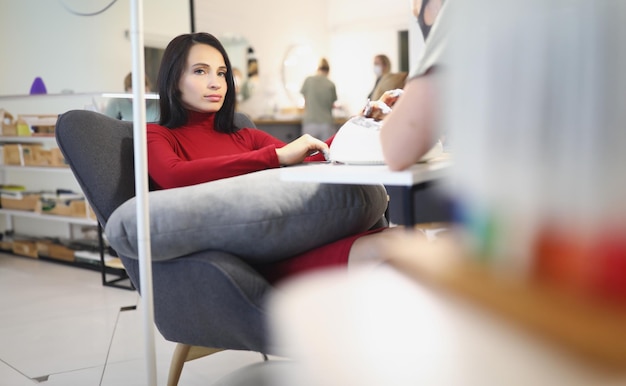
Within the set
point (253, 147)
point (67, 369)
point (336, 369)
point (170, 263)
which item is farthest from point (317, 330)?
point (67, 369)

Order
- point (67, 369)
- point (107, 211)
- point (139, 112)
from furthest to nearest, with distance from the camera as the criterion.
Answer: point (67, 369) → point (107, 211) → point (139, 112)

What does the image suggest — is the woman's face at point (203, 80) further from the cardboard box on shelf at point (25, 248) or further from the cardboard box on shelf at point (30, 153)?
the cardboard box on shelf at point (25, 248)

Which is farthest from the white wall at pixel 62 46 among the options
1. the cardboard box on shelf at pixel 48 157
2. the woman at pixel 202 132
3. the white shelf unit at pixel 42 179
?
the woman at pixel 202 132

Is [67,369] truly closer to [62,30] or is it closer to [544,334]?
[544,334]

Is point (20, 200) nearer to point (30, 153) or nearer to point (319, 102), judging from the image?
point (30, 153)

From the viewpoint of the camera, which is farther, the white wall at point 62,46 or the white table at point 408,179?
the white wall at point 62,46

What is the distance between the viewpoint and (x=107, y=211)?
143 centimetres

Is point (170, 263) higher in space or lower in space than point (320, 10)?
lower

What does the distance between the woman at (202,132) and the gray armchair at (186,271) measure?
3.0 inches

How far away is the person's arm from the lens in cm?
68

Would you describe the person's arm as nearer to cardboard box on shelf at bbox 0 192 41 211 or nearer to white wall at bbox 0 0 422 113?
cardboard box on shelf at bbox 0 192 41 211

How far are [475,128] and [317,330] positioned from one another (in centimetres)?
24

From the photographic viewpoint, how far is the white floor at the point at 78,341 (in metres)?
2.10

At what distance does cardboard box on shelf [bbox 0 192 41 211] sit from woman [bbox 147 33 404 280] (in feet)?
9.53
